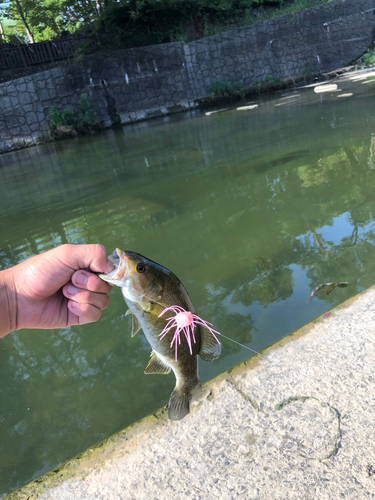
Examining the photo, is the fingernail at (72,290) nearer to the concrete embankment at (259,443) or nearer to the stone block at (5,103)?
the concrete embankment at (259,443)

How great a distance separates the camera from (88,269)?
73.9 inches

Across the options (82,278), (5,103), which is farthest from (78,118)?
(82,278)

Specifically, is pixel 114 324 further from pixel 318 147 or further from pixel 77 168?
pixel 77 168

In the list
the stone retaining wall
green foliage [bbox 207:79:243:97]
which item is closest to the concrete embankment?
the stone retaining wall

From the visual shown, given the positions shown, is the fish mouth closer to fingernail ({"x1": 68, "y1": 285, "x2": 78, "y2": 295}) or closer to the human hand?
the human hand

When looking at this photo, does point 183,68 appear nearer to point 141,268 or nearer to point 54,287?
point 54,287

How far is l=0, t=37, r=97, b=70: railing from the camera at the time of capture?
19109 mm

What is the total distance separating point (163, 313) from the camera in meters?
1.65

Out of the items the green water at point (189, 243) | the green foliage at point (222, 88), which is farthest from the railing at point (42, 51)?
the green water at point (189, 243)

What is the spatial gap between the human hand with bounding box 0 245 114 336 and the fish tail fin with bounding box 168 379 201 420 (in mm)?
601

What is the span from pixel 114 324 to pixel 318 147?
586 centimetres

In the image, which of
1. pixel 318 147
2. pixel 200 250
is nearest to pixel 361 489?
pixel 200 250

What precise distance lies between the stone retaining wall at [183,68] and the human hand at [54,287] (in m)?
18.3

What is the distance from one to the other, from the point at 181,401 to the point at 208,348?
282 millimetres
